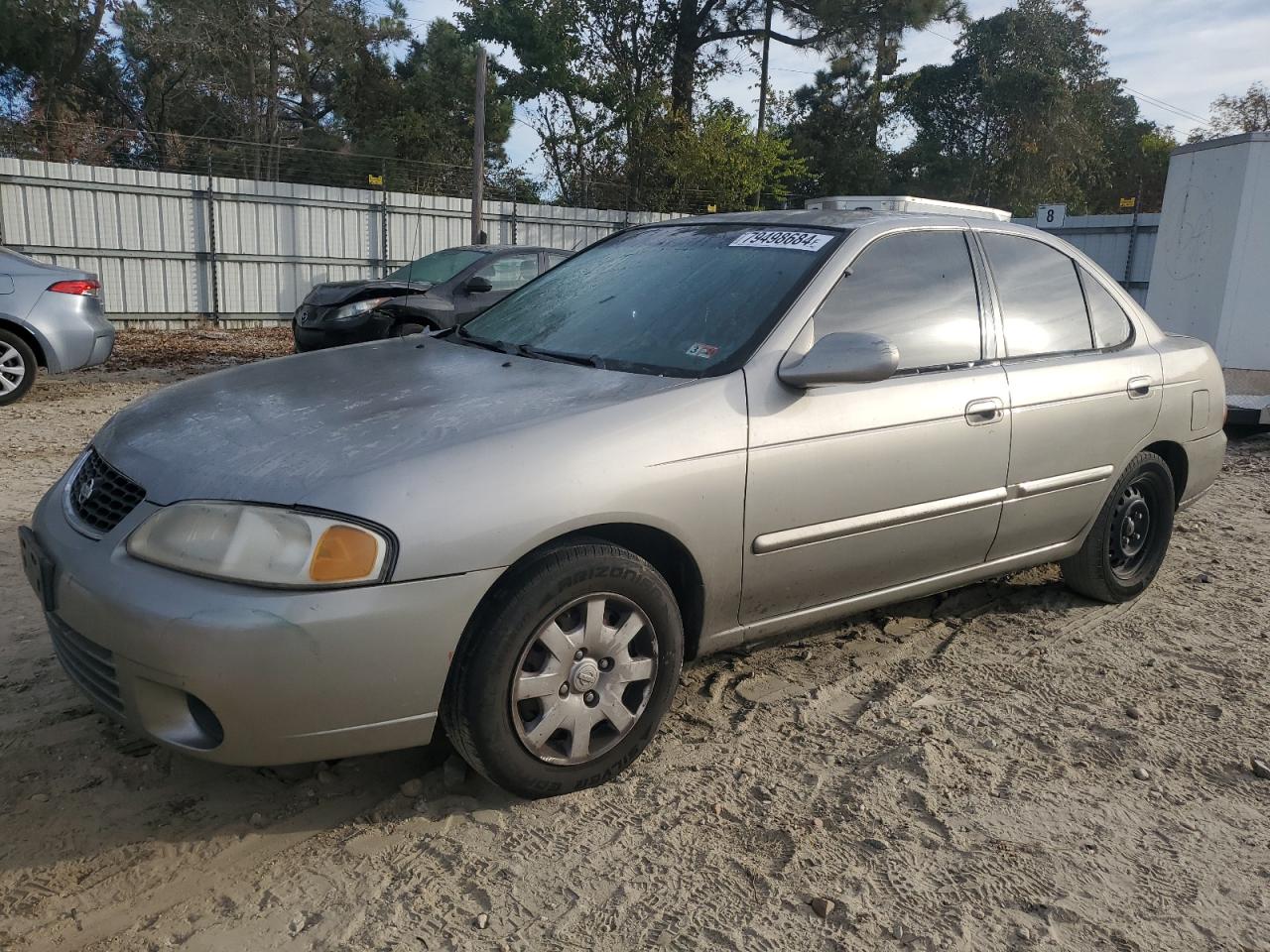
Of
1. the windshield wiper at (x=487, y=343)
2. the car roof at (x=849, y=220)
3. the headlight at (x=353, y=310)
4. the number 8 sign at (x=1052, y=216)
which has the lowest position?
the headlight at (x=353, y=310)

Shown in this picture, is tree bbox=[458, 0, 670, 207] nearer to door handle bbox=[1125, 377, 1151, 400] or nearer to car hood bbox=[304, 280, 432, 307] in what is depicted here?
car hood bbox=[304, 280, 432, 307]

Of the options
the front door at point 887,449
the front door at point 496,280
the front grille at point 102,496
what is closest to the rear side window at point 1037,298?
the front door at point 887,449

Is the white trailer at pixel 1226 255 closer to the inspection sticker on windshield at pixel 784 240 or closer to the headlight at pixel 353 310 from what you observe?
the inspection sticker on windshield at pixel 784 240

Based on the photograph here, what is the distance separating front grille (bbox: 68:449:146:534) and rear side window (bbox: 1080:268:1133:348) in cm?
362

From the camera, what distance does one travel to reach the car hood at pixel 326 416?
2465mm

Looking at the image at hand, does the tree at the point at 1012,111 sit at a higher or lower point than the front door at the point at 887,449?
higher

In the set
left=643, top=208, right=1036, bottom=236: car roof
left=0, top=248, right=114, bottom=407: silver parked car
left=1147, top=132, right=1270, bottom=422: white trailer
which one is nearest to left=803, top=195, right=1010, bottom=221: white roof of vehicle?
left=643, top=208, right=1036, bottom=236: car roof

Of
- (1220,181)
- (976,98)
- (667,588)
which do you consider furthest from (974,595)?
(976,98)

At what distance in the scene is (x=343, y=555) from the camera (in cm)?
232

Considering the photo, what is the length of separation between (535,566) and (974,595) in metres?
2.73

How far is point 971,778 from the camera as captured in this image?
296cm

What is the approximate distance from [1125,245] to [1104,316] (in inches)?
535

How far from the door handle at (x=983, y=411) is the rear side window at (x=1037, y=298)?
0.94ft

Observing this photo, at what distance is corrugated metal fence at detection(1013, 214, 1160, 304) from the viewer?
15.9m
